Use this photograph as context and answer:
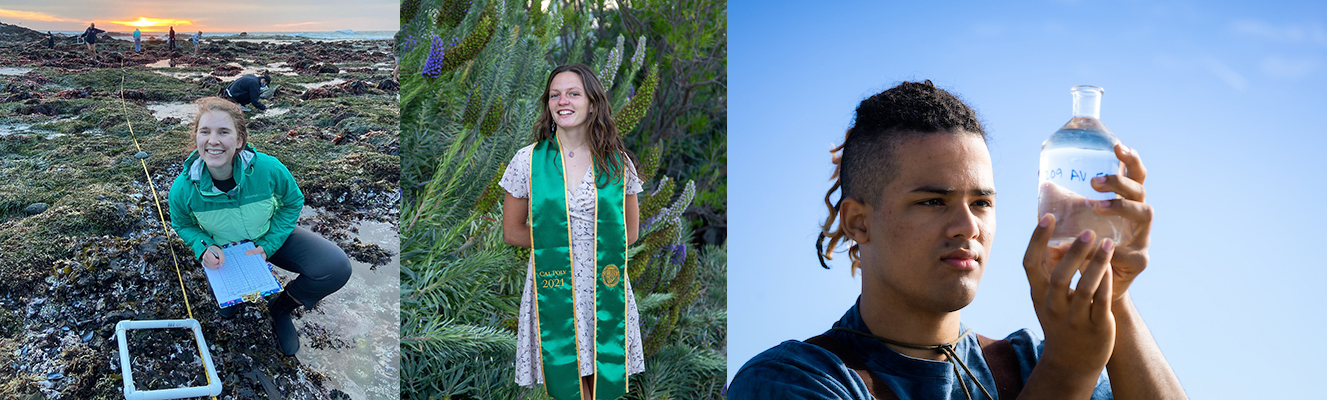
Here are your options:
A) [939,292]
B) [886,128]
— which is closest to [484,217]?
[886,128]

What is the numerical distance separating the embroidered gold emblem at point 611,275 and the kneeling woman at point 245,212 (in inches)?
39.6

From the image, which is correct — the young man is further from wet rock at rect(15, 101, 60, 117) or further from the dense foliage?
wet rock at rect(15, 101, 60, 117)

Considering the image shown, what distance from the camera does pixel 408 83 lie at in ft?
11.8

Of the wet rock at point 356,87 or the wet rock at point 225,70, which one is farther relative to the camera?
the wet rock at point 356,87

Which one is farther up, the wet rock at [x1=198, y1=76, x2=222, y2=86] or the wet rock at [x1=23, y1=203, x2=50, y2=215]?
the wet rock at [x1=198, y1=76, x2=222, y2=86]

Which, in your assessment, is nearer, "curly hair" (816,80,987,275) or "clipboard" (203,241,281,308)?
"curly hair" (816,80,987,275)

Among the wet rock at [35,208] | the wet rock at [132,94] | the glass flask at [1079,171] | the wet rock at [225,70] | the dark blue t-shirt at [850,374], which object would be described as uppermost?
the wet rock at [225,70]

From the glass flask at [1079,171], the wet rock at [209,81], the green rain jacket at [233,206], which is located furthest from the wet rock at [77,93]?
the glass flask at [1079,171]

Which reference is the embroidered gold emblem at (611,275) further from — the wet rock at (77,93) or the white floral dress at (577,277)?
the wet rock at (77,93)

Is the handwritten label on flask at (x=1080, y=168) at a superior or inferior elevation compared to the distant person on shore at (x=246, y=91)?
inferior

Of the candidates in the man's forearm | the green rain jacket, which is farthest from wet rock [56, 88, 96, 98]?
the man's forearm

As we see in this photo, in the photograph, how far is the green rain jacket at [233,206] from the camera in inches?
111

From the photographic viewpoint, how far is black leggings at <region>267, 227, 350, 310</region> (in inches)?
119

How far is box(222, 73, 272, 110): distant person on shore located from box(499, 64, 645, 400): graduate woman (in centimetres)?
101
